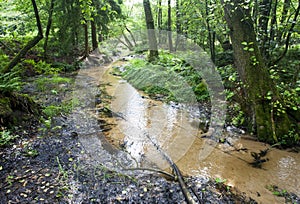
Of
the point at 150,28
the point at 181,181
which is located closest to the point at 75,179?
the point at 181,181

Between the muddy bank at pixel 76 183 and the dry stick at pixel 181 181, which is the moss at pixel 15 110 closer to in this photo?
the muddy bank at pixel 76 183

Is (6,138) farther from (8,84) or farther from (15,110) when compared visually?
(8,84)

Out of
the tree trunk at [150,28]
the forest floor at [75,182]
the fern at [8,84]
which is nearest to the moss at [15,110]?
the fern at [8,84]

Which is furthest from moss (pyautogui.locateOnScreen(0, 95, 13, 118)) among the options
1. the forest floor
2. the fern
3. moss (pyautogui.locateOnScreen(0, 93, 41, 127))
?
the forest floor

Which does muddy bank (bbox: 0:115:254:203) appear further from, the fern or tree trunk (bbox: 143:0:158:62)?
tree trunk (bbox: 143:0:158:62)

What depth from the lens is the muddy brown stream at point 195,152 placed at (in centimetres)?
327

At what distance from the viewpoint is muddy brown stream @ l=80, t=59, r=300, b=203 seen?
3.27m

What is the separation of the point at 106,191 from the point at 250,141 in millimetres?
3134

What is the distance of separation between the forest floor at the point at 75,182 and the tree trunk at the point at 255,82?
1945mm

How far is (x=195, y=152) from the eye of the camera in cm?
416

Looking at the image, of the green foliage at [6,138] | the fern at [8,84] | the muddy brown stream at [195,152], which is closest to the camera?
the muddy brown stream at [195,152]

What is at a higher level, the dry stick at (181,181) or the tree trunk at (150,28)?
the tree trunk at (150,28)

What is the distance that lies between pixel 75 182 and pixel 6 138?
1638mm

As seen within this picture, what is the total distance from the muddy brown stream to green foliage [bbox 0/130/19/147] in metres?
1.81
